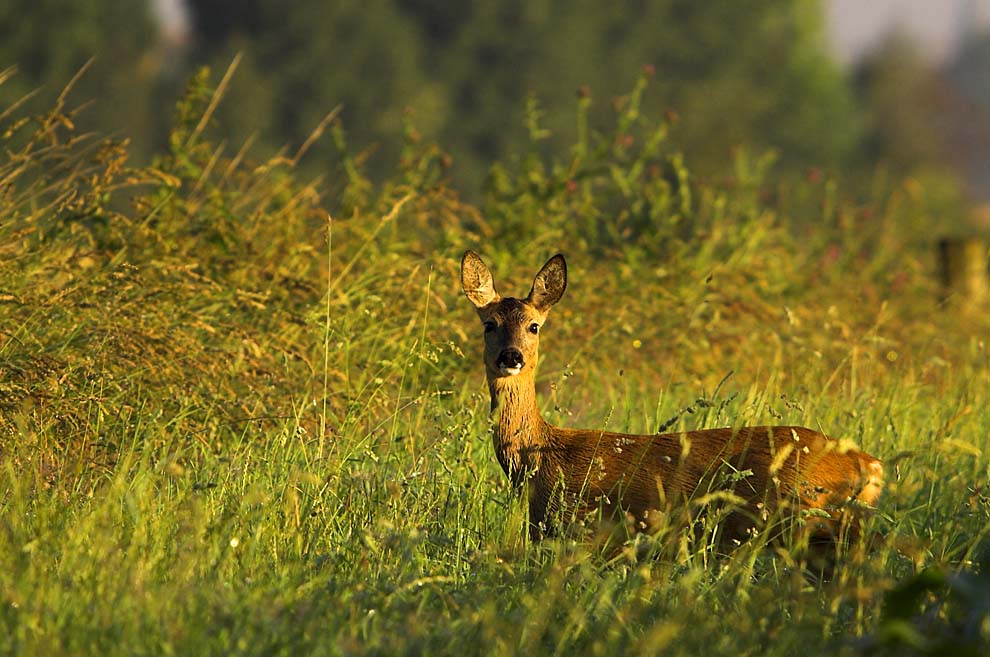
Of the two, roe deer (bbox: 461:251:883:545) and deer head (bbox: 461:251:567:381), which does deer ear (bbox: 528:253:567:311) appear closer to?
deer head (bbox: 461:251:567:381)

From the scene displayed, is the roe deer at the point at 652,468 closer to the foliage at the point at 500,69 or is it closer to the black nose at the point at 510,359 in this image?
the black nose at the point at 510,359

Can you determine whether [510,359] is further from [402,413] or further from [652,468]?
[402,413]

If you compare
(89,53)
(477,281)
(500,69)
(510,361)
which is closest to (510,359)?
(510,361)

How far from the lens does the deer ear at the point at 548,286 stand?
611 centimetres

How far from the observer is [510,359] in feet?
18.4

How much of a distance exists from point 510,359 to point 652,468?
2.34ft

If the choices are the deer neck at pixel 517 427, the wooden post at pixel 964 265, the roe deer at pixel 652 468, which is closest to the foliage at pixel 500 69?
the wooden post at pixel 964 265

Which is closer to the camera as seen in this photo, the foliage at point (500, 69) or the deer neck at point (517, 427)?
the deer neck at point (517, 427)

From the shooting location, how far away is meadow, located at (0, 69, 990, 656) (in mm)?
3922

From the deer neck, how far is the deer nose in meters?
0.12

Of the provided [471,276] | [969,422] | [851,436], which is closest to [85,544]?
[471,276]

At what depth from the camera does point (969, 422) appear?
7.68 meters

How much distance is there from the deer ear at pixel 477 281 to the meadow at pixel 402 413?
1.21 ft

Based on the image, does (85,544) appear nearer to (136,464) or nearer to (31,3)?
(136,464)
